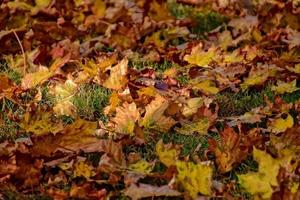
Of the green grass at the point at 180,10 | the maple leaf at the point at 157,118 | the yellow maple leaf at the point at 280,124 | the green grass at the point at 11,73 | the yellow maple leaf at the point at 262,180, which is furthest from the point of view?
the green grass at the point at 180,10

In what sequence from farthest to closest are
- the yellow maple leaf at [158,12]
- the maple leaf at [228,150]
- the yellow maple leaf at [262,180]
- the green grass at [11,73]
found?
the yellow maple leaf at [158,12] < the green grass at [11,73] < the maple leaf at [228,150] < the yellow maple leaf at [262,180]

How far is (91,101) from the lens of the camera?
243 centimetres

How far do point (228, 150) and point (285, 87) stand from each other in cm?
65

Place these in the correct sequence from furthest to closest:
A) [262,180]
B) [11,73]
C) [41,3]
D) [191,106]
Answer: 1. [41,3]
2. [11,73]
3. [191,106]
4. [262,180]

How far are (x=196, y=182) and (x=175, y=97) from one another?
705mm

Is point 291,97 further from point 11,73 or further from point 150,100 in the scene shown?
point 11,73

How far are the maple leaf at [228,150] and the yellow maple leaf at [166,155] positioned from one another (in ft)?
0.47

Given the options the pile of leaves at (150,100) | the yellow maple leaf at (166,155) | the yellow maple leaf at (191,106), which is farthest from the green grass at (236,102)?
the yellow maple leaf at (166,155)

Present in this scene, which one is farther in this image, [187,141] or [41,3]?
[41,3]

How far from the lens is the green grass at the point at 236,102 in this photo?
242 centimetres

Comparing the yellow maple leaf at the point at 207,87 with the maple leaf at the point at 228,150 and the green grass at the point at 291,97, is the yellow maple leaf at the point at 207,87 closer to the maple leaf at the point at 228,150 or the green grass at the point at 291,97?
the green grass at the point at 291,97

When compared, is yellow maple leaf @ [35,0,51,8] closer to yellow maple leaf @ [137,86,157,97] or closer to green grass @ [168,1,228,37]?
green grass @ [168,1,228,37]

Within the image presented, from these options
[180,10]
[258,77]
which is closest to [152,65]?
[258,77]

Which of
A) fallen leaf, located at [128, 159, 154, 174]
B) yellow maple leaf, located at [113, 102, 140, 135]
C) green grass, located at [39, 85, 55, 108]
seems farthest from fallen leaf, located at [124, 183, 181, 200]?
green grass, located at [39, 85, 55, 108]
